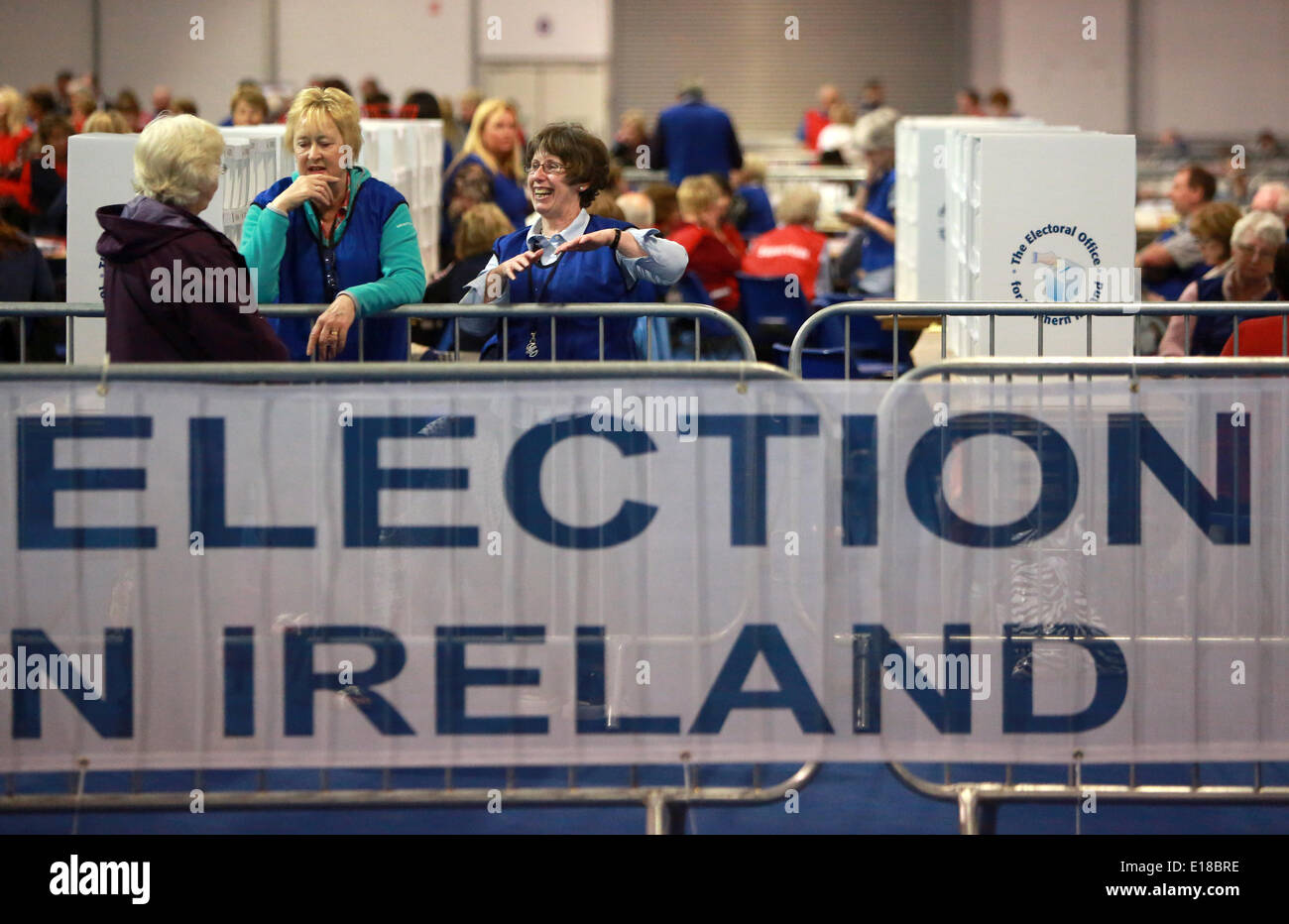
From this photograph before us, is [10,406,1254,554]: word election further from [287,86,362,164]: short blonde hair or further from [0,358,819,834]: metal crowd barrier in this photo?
[287,86,362,164]: short blonde hair

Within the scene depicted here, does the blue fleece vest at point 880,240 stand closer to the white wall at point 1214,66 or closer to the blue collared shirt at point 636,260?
the blue collared shirt at point 636,260

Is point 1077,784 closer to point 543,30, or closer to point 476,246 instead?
point 476,246

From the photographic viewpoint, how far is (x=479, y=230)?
22.6ft

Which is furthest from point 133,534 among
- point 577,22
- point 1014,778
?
point 577,22

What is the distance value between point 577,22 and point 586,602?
2132 centimetres

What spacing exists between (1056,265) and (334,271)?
3.05 metres

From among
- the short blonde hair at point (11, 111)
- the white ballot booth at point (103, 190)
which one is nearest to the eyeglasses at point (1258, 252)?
the white ballot booth at point (103, 190)

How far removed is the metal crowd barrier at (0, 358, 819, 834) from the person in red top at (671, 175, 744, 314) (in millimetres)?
4454

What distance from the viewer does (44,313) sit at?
4.16 meters

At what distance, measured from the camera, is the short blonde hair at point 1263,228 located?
20.2ft

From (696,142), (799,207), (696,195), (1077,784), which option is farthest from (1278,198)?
(1077,784)

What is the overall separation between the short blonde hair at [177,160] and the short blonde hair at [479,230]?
284 centimetres

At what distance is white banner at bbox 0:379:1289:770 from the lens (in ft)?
11.7
